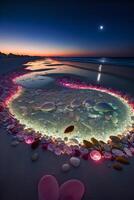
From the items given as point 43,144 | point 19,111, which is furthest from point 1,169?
point 19,111

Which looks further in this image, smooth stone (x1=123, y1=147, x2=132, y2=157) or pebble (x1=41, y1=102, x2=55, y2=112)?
pebble (x1=41, y1=102, x2=55, y2=112)

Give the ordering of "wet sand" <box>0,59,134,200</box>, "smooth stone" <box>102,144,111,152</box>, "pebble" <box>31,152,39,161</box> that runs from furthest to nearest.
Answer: "smooth stone" <box>102,144,111,152</box> → "pebble" <box>31,152,39,161</box> → "wet sand" <box>0,59,134,200</box>

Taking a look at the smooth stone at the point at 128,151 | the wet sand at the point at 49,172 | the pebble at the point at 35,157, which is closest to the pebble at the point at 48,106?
the wet sand at the point at 49,172

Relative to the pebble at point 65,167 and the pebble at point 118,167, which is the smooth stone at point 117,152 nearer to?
the pebble at point 118,167

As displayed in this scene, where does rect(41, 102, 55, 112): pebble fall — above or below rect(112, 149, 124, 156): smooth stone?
above

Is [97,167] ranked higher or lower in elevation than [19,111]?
lower

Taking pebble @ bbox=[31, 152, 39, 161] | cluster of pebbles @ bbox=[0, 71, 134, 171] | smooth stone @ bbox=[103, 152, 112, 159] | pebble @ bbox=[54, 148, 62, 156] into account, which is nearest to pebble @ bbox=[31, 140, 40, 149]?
cluster of pebbles @ bbox=[0, 71, 134, 171]

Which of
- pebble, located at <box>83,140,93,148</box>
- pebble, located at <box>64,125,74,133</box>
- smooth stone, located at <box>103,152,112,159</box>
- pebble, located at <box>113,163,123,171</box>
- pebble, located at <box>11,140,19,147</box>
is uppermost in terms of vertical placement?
pebble, located at <box>64,125,74,133</box>

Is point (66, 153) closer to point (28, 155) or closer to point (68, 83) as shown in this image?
point (28, 155)

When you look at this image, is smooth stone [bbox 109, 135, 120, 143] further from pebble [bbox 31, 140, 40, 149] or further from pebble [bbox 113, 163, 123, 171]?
pebble [bbox 31, 140, 40, 149]
